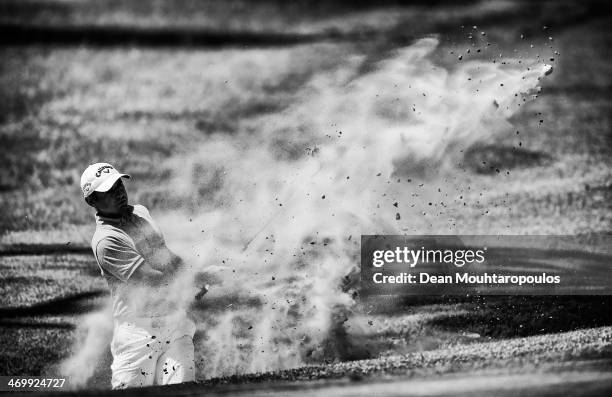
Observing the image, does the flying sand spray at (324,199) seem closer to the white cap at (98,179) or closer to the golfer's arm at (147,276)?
the golfer's arm at (147,276)

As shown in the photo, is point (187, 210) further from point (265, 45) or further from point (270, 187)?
point (265, 45)

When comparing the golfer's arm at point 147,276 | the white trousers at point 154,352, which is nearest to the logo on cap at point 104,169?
the golfer's arm at point 147,276

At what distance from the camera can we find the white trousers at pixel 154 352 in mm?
4520

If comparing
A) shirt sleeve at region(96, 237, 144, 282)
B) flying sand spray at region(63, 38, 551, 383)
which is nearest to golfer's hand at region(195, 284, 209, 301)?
flying sand spray at region(63, 38, 551, 383)

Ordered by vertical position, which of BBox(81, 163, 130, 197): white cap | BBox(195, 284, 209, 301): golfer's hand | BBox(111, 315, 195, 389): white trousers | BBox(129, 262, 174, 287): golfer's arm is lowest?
BBox(111, 315, 195, 389): white trousers

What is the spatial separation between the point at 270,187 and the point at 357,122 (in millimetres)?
705

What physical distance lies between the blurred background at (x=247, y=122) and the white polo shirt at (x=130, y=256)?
1.20ft

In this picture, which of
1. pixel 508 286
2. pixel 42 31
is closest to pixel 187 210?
pixel 42 31

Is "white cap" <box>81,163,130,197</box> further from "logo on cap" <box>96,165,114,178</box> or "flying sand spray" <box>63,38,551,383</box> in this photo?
"flying sand spray" <box>63,38,551,383</box>

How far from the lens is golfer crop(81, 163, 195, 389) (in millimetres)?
4473

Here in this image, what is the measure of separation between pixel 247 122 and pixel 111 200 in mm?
1073

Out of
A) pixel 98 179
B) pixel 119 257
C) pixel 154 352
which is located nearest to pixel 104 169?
pixel 98 179

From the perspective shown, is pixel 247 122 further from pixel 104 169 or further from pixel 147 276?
pixel 147 276

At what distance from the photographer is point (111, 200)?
4.54 metres
